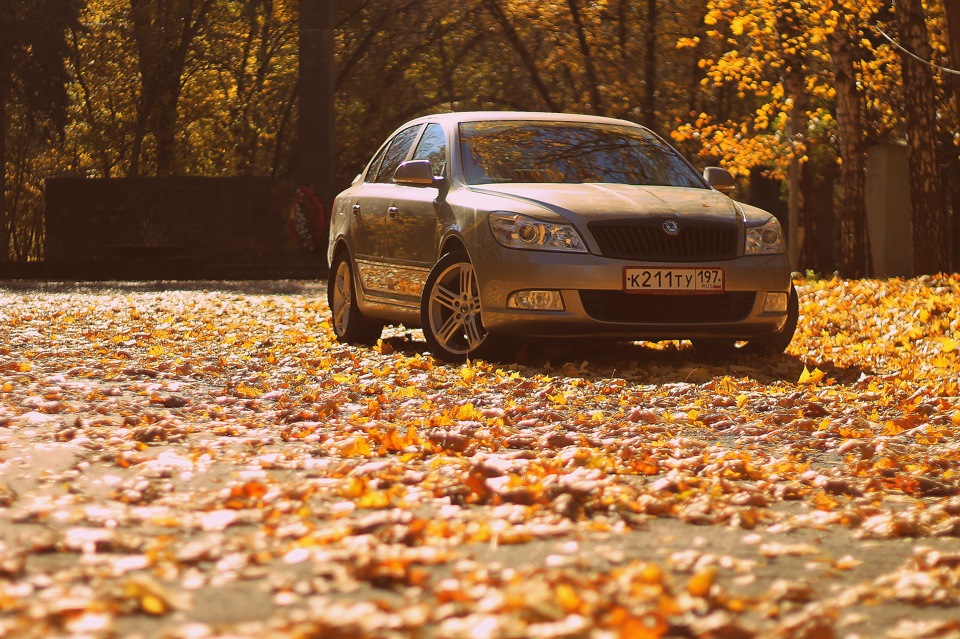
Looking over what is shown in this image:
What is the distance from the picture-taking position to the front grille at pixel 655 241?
31.4ft

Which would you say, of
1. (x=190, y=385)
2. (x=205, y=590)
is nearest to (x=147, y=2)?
(x=190, y=385)

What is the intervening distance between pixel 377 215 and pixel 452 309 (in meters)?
1.51

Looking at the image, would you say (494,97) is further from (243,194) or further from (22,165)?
(22,165)

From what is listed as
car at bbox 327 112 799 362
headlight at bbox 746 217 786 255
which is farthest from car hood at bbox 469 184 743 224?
headlight at bbox 746 217 786 255

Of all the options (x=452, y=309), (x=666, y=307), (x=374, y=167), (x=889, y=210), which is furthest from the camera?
(x=889, y=210)

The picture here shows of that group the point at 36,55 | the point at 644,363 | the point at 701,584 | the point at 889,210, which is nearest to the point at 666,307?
the point at 644,363

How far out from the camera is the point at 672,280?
9.66 meters

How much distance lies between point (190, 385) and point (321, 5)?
25.1 meters

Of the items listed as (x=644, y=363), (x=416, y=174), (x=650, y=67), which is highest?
(x=650, y=67)

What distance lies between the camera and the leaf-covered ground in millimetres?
3631

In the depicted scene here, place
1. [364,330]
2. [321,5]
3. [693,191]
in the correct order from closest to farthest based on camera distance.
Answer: [693,191], [364,330], [321,5]

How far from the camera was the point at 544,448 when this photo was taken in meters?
6.52

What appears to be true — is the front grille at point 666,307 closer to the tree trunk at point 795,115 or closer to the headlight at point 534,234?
the headlight at point 534,234

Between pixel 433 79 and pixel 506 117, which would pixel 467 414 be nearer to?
pixel 506 117
